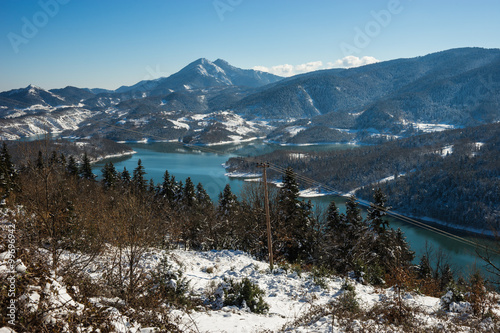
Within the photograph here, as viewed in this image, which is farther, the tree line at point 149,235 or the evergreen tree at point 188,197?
the evergreen tree at point 188,197

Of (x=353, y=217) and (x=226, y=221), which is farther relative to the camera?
(x=226, y=221)

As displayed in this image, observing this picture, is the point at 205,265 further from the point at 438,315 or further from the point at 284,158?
the point at 284,158

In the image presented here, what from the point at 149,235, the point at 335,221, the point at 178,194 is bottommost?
the point at 178,194

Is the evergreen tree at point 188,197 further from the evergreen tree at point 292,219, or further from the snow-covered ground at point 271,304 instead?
Answer: the snow-covered ground at point 271,304

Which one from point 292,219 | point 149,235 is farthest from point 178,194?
point 149,235

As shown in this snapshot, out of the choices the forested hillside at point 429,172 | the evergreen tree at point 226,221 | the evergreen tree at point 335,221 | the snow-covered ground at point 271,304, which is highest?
the snow-covered ground at point 271,304

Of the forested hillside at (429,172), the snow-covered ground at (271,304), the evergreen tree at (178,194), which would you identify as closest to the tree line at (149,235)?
the evergreen tree at (178,194)

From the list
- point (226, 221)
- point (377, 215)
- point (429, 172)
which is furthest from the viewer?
point (429, 172)

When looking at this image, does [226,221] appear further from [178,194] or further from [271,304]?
[271,304]
